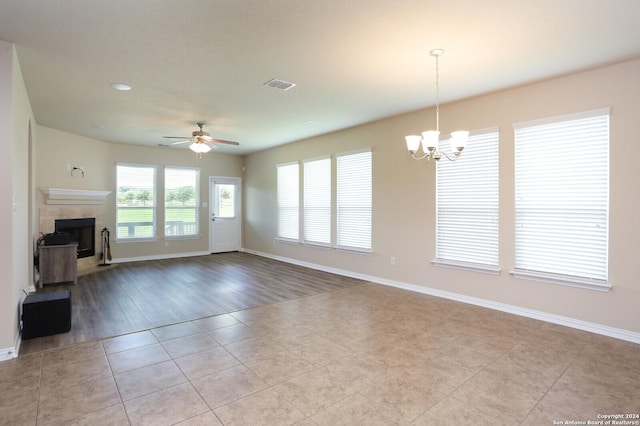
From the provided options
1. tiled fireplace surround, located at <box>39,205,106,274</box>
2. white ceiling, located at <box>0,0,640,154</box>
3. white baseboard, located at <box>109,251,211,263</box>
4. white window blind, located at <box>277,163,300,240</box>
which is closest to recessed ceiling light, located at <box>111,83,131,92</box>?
white ceiling, located at <box>0,0,640,154</box>

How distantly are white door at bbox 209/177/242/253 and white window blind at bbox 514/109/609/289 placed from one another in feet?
23.8

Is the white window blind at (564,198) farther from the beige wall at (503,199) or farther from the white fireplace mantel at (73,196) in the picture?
the white fireplace mantel at (73,196)

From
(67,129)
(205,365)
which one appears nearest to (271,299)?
(205,365)

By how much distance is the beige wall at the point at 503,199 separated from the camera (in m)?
3.37

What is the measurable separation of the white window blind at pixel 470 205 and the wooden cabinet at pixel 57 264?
6.00m

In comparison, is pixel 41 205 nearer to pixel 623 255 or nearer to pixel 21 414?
pixel 21 414

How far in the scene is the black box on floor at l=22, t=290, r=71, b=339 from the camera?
10.9 feet

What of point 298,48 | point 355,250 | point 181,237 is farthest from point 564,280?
point 181,237

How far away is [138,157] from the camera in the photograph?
25.9 ft

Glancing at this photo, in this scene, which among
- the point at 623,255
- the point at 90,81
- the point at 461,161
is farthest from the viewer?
the point at 461,161

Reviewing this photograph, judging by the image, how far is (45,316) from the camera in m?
3.41

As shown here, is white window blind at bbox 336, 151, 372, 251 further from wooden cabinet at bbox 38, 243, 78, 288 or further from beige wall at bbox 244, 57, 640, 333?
wooden cabinet at bbox 38, 243, 78, 288

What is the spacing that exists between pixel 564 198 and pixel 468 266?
1.41 metres

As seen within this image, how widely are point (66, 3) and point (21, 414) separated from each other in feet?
9.32
